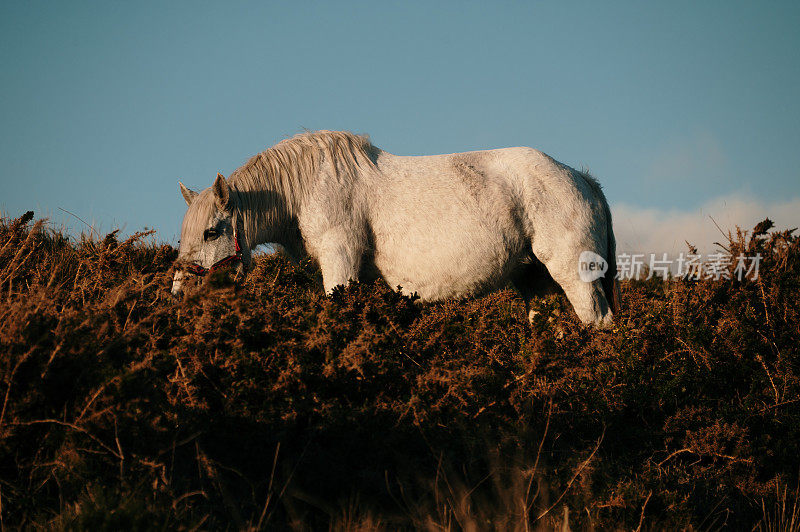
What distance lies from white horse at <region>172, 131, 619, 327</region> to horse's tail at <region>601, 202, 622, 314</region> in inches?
8.6

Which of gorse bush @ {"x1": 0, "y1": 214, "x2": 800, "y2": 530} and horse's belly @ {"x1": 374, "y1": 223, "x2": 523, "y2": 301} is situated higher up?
horse's belly @ {"x1": 374, "y1": 223, "x2": 523, "y2": 301}

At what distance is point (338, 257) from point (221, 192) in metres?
1.15

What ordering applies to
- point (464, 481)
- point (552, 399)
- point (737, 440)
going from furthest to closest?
1. point (737, 440)
2. point (552, 399)
3. point (464, 481)

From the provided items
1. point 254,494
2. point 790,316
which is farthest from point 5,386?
point 790,316

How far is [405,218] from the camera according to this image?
5.70 m

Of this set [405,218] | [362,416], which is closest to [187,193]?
[405,218]

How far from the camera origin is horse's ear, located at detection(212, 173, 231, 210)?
5.19m

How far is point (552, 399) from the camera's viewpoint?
152 inches

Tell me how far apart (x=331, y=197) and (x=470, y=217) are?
1.31 metres

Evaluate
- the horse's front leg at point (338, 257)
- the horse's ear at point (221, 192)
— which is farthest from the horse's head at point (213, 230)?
the horse's front leg at point (338, 257)

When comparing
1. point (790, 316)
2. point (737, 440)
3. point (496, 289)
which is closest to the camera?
point (737, 440)

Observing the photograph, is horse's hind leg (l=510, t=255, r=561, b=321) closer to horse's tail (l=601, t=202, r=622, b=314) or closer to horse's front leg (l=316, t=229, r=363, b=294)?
horse's tail (l=601, t=202, r=622, b=314)

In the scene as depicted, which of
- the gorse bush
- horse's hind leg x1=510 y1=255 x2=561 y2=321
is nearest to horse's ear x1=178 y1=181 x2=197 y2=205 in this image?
the gorse bush

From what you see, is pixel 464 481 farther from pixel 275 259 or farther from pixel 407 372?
pixel 275 259
